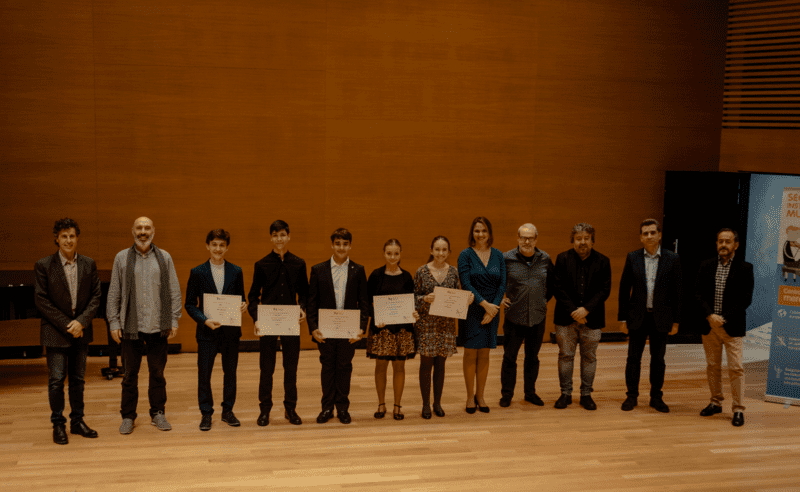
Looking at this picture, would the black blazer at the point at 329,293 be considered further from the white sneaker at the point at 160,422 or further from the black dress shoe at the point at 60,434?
the black dress shoe at the point at 60,434

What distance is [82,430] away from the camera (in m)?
4.73

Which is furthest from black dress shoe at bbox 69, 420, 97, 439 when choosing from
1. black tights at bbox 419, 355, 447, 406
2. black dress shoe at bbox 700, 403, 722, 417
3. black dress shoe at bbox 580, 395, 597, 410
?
black dress shoe at bbox 700, 403, 722, 417

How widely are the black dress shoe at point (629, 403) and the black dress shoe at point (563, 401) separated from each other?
436mm

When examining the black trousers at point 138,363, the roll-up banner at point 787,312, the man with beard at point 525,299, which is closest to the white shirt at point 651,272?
the man with beard at point 525,299

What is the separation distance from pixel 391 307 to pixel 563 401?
5.85ft

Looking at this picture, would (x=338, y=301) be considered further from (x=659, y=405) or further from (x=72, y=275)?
(x=659, y=405)

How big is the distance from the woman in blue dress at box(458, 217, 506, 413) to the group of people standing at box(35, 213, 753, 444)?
0.01 metres

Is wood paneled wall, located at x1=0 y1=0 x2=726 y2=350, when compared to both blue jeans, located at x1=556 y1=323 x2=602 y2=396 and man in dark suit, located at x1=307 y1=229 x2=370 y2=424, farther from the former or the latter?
man in dark suit, located at x1=307 y1=229 x2=370 y2=424

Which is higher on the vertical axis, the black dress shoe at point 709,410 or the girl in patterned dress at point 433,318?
the girl in patterned dress at point 433,318

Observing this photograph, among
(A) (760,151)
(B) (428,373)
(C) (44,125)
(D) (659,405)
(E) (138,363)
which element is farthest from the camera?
(A) (760,151)

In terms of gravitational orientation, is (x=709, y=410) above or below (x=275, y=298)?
below

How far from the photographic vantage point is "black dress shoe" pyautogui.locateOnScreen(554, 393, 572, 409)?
5581 mm

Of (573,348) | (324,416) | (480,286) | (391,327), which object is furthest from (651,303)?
(324,416)

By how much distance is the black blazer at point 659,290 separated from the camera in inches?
213
